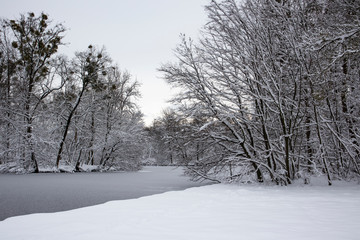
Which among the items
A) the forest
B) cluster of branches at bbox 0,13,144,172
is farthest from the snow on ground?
cluster of branches at bbox 0,13,144,172

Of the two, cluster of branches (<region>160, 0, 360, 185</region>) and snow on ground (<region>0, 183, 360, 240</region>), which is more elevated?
cluster of branches (<region>160, 0, 360, 185</region>)

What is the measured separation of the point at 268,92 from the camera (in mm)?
7336

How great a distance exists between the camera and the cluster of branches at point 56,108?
16.2m

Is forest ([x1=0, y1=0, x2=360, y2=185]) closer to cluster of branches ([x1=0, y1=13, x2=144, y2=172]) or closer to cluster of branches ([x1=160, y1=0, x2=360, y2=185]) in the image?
cluster of branches ([x1=160, y1=0, x2=360, y2=185])

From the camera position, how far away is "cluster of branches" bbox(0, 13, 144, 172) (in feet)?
53.2

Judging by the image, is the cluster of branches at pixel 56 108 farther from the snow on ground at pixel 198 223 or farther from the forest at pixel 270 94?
the snow on ground at pixel 198 223

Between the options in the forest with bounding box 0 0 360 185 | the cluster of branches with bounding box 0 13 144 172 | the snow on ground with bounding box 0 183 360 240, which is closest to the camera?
the snow on ground with bounding box 0 183 360 240

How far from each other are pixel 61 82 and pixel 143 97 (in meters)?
Answer: 7.27

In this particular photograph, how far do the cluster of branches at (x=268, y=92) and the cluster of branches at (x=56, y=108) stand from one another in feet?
37.9

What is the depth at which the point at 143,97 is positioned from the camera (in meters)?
23.1

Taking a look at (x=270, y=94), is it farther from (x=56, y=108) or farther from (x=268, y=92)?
(x=56, y=108)

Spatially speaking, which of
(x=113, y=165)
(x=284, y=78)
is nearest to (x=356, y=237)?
(x=284, y=78)

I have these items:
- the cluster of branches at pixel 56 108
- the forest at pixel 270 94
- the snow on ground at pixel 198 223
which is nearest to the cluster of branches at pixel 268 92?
the forest at pixel 270 94

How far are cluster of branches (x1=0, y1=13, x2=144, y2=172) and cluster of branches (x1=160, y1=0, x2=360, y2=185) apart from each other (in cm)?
1155
